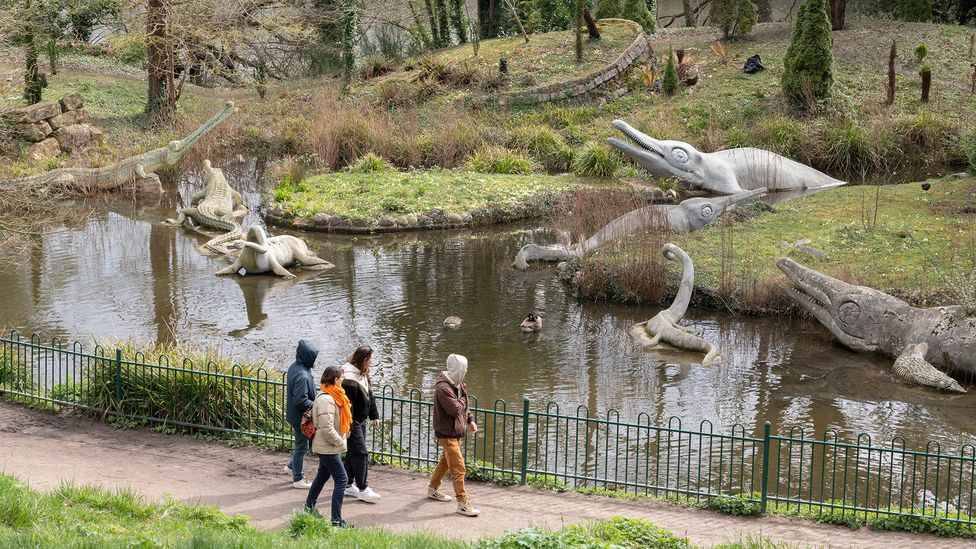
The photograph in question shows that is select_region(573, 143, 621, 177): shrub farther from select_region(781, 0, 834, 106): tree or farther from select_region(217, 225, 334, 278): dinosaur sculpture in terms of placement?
select_region(217, 225, 334, 278): dinosaur sculpture

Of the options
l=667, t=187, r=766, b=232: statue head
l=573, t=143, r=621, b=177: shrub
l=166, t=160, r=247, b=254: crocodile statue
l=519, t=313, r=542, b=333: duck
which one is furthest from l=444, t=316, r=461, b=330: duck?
l=573, t=143, r=621, b=177: shrub

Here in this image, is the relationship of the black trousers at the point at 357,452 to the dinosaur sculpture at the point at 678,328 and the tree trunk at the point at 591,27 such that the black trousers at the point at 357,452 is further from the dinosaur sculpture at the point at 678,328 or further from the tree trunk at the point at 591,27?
the tree trunk at the point at 591,27

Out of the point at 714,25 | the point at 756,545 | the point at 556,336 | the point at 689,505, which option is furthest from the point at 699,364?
the point at 714,25

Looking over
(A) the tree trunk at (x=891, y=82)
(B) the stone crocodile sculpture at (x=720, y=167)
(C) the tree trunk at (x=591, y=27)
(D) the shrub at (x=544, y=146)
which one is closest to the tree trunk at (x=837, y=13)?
(A) the tree trunk at (x=891, y=82)

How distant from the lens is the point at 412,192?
→ 24.9m

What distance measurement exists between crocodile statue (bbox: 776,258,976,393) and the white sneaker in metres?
7.83

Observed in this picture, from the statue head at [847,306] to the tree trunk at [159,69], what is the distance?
22.7m

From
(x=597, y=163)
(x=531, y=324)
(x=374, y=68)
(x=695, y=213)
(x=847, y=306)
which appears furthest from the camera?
(x=374, y=68)

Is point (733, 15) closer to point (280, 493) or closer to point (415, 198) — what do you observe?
point (415, 198)

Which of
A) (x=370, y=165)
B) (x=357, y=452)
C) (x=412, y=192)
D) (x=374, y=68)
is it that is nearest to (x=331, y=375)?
(x=357, y=452)

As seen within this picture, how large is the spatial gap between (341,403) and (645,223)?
1141 cm

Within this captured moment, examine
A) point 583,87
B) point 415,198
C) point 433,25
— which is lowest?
point 415,198

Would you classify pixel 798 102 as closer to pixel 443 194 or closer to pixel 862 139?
pixel 862 139

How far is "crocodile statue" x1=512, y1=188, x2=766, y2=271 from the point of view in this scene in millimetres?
19016
